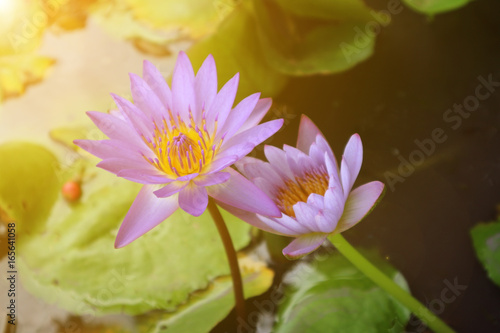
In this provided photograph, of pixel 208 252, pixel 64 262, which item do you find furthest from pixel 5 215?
pixel 208 252

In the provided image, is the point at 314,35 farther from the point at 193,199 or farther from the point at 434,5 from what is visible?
the point at 193,199

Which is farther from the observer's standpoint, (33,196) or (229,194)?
(33,196)

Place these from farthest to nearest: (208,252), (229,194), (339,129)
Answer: (339,129), (208,252), (229,194)

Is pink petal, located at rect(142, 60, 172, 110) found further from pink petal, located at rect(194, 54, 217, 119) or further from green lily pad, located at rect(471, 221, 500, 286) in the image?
green lily pad, located at rect(471, 221, 500, 286)

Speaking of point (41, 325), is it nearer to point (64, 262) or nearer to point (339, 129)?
point (64, 262)

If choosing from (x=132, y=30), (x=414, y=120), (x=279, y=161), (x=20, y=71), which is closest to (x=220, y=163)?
(x=279, y=161)

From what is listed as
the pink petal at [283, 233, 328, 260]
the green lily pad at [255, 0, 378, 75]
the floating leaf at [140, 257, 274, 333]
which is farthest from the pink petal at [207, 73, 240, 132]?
the green lily pad at [255, 0, 378, 75]
